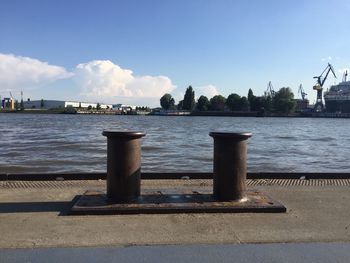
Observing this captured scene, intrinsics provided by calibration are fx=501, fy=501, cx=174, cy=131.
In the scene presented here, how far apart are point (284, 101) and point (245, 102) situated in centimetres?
1331

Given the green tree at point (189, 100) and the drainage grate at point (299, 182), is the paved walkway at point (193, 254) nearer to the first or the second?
the drainage grate at point (299, 182)

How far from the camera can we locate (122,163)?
6090 mm

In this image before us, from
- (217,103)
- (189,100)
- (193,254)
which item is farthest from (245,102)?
(193,254)

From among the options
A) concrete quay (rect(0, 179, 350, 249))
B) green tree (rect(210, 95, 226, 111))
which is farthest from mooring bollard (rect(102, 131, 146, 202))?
green tree (rect(210, 95, 226, 111))

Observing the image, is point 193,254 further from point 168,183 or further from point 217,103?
point 217,103

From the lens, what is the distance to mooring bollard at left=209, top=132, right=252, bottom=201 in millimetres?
6203

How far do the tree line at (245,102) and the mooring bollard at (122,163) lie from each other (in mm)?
168462

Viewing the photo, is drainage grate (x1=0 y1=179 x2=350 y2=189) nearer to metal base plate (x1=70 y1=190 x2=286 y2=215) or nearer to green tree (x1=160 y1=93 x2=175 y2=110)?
metal base plate (x1=70 y1=190 x2=286 y2=215)

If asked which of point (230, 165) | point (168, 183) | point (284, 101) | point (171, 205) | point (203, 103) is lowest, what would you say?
point (168, 183)

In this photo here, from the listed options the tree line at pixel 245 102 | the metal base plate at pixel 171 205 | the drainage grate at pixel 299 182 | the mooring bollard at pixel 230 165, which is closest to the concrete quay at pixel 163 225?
the metal base plate at pixel 171 205

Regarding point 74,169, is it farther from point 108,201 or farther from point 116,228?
point 116,228

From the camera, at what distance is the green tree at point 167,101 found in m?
192

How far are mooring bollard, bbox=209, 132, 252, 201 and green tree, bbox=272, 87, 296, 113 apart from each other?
559 ft

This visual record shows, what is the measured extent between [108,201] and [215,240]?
1.88m
